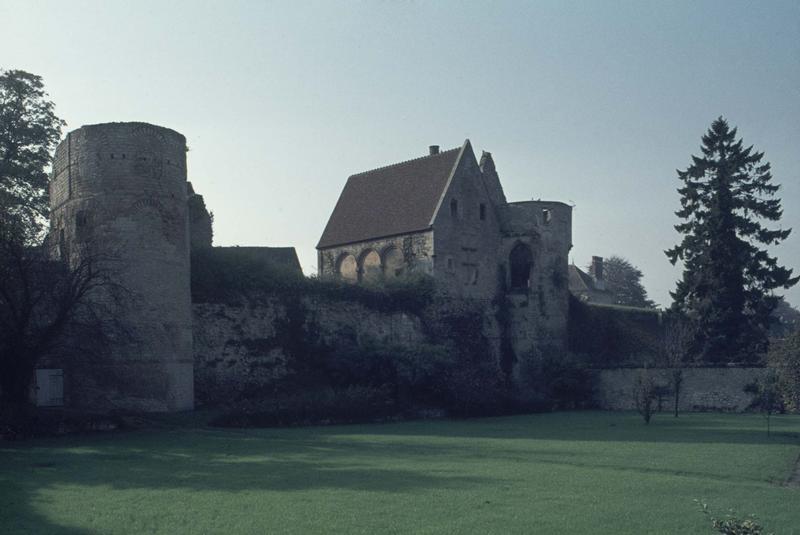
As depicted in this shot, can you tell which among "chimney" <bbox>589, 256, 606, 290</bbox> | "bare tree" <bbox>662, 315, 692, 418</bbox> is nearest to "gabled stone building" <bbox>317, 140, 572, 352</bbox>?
"bare tree" <bbox>662, 315, 692, 418</bbox>

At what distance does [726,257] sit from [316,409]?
76.0ft

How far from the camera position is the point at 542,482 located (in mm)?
15898

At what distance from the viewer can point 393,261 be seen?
44.1m

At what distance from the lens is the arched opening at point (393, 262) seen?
43.5 m

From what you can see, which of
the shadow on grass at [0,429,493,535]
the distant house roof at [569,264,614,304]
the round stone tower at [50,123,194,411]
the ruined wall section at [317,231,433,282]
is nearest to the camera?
the shadow on grass at [0,429,493,535]

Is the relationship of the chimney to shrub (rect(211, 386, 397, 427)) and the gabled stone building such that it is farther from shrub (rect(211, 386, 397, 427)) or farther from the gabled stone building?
shrub (rect(211, 386, 397, 427))

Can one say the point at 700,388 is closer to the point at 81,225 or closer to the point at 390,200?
the point at 390,200

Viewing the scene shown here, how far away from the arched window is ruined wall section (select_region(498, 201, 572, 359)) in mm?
170

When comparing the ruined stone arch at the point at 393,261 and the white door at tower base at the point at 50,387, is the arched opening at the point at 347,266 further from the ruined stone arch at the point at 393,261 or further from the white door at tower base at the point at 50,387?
the white door at tower base at the point at 50,387

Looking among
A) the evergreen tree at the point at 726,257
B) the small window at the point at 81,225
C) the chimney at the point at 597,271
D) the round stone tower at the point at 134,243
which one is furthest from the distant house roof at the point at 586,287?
the small window at the point at 81,225

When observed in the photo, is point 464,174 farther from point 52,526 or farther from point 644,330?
point 52,526

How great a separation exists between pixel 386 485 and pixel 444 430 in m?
12.7

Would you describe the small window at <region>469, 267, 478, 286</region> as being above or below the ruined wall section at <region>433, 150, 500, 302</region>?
below

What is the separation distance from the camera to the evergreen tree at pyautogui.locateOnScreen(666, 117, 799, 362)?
42.4m
